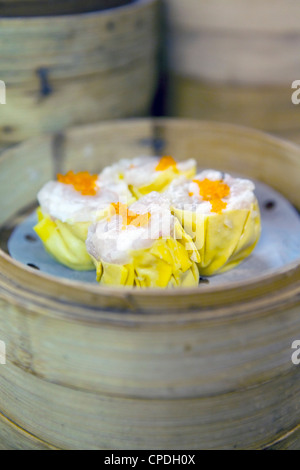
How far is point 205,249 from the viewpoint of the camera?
104 centimetres

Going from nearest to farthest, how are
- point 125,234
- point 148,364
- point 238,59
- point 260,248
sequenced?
point 148,364 → point 125,234 → point 260,248 → point 238,59

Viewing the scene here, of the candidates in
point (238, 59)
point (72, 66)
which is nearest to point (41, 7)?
point (72, 66)

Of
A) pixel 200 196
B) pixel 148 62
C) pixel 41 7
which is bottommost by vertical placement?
pixel 200 196

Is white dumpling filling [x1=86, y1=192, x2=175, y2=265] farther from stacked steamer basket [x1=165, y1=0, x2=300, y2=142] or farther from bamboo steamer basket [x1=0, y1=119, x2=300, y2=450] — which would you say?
stacked steamer basket [x1=165, y1=0, x2=300, y2=142]

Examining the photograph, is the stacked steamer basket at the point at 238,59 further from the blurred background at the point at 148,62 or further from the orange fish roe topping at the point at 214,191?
the orange fish roe topping at the point at 214,191

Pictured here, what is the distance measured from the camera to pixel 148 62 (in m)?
1.43

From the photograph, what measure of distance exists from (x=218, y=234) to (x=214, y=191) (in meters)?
0.09

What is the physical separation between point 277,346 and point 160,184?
18.6 inches

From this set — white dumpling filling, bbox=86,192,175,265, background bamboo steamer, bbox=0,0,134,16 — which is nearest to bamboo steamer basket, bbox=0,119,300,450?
white dumpling filling, bbox=86,192,175,265

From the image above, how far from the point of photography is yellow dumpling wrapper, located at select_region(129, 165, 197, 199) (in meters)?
1.17

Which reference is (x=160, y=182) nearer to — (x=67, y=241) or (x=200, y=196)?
(x=200, y=196)

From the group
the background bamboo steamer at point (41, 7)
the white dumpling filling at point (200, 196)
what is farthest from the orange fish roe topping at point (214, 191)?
the background bamboo steamer at point (41, 7)

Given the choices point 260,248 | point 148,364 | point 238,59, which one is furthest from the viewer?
point 238,59

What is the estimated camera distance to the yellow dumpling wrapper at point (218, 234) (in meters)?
1.02
